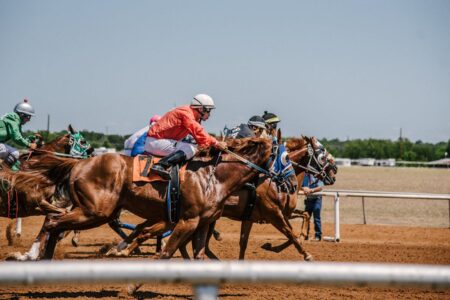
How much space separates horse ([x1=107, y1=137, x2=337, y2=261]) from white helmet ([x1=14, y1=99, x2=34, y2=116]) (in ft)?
9.13

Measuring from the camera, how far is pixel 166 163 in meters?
7.41

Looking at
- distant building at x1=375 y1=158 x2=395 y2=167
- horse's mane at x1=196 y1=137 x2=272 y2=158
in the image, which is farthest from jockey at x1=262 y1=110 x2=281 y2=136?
distant building at x1=375 y1=158 x2=395 y2=167

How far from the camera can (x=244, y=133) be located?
9719 millimetres

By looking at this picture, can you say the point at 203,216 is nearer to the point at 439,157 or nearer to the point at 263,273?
the point at 263,273

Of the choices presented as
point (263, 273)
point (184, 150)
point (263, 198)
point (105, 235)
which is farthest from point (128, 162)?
point (105, 235)

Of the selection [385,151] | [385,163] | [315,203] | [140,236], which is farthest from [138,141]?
[385,151]

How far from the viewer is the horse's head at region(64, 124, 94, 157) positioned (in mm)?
11508

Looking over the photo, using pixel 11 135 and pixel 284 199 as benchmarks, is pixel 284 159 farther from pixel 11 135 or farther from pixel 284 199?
pixel 11 135

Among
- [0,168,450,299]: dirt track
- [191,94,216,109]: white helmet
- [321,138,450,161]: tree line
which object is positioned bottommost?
[0,168,450,299]: dirt track

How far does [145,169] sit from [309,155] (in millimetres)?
4079

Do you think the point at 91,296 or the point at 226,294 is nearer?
A: the point at 91,296

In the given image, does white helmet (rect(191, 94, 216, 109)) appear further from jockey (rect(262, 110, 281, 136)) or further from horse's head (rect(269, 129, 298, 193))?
jockey (rect(262, 110, 281, 136))

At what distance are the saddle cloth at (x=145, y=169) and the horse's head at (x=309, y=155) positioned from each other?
366 centimetres

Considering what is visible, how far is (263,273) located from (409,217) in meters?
21.5
